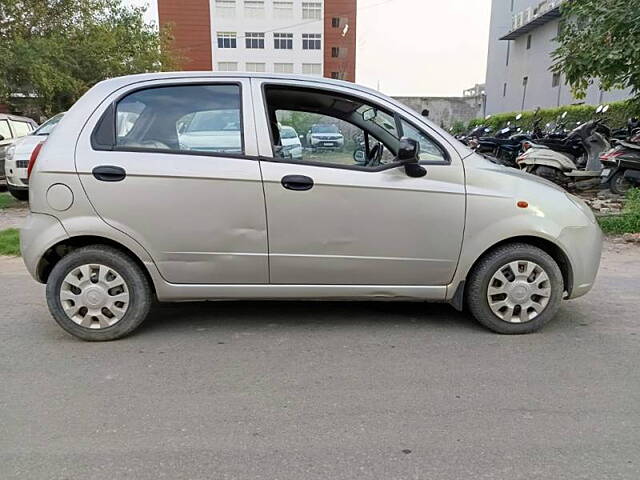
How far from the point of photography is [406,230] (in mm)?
3535

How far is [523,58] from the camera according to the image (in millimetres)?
35469

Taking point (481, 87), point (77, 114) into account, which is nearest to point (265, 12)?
point (481, 87)

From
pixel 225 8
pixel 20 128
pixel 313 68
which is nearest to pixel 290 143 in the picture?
pixel 20 128

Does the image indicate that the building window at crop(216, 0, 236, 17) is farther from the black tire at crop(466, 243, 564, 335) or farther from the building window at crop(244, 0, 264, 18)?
the black tire at crop(466, 243, 564, 335)

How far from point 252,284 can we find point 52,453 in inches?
63.0

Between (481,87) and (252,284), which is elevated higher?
(481,87)

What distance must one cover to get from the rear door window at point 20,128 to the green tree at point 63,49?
9.70 feet

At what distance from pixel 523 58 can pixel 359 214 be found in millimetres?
37210

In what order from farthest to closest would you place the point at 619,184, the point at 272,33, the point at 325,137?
the point at 272,33 < the point at 619,184 < the point at 325,137

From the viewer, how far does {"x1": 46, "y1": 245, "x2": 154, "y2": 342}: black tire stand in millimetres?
3482

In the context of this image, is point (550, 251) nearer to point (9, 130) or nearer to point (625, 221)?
point (625, 221)

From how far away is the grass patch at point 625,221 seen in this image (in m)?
7.11

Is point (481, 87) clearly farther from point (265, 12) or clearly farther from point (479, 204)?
point (479, 204)

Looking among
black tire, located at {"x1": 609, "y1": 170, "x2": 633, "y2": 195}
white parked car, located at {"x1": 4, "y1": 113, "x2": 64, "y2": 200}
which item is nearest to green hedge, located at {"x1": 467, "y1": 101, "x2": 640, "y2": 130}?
black tire, located at {"x1": 609, "y1": 170, "x2": 633, "y2": 195}
